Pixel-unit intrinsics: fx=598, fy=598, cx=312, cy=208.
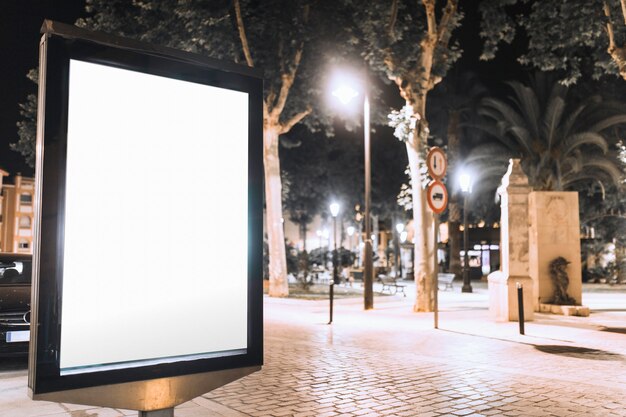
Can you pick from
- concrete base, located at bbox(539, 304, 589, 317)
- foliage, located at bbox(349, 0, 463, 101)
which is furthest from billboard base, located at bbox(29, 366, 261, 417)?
foliage, located at bbox(349, 0, 463, 101)

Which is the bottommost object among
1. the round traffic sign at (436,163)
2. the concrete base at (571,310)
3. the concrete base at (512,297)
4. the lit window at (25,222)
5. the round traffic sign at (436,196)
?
the concrete base at (571,310)

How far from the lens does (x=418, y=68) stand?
15570mm

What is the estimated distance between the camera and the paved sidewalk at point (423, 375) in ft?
19.0

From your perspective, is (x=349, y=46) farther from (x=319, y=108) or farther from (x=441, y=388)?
(x=441, y=388)

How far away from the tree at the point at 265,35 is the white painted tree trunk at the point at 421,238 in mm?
7280

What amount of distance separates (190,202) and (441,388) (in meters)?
4.39

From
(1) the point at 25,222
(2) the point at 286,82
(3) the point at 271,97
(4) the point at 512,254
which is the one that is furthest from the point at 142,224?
(1) the point at 25,222

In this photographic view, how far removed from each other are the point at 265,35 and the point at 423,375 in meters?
16.7

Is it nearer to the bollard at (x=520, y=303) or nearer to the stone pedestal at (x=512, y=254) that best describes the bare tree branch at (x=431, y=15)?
the stone pedestal at (x=512, y=254)

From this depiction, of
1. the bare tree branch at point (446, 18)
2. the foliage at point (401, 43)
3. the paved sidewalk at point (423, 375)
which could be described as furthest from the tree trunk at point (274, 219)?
the paved sidewalk at point (423, 375)

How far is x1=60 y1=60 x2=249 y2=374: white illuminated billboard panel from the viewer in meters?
2.95

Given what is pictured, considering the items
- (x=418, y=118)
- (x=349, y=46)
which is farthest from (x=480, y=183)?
(x=418, y=118)

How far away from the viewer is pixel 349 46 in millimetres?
21172

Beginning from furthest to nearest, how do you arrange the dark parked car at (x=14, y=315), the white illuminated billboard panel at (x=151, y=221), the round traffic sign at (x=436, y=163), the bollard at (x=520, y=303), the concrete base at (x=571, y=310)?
the concrete base at (x=571, y=310)
the round traffic sign at (x=436, y=163)
the bollard at (x=520, y=303)
the dark parked car at (x=14, y=315)
the white illuminated billboard panel at (x=151, y=221)
